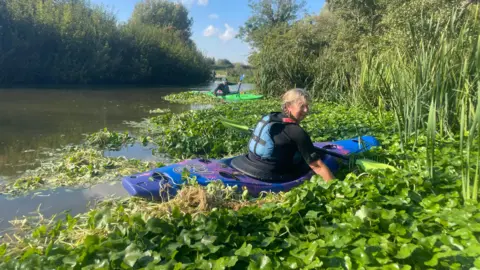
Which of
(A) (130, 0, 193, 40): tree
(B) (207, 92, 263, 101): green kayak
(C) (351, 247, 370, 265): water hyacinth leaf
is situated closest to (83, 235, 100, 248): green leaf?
(C) (351, 247, 370, 265): water hyacinth leaf

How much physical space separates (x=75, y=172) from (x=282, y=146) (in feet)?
9.16

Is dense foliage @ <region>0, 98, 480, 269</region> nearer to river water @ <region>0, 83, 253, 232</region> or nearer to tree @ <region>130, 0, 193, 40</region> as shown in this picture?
river water @ <region>0, 83, 253, 232</region>

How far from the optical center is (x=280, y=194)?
385cm

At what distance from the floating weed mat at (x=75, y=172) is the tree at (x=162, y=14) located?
48.6 m

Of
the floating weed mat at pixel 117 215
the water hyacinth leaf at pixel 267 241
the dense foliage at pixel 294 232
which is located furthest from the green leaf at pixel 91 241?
the water hyacinth leaf at pixel 267 241

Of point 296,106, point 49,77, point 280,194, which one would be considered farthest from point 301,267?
point 49,77

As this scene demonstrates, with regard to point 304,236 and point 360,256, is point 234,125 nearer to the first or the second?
point 304,236

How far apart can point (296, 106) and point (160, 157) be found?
9.30 feet

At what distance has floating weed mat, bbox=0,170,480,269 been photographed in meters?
2.09

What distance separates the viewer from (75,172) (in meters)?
5.03

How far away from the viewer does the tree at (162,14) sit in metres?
54.8

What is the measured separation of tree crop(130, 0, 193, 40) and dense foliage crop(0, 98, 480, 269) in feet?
168

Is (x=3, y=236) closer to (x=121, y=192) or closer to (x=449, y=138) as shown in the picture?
(x=121, y=192)

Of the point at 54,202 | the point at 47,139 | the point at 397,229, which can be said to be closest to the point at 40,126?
the point at 47,139
